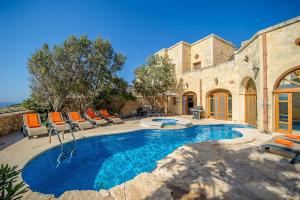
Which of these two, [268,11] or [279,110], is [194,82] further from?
[268,11]

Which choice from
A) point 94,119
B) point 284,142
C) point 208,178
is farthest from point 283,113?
point 94,119

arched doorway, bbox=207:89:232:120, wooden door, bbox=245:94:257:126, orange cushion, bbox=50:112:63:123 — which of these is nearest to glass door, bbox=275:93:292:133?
wooden door, bbox=245:94:257:126

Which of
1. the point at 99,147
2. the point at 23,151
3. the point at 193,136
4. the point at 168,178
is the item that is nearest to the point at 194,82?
the point at 193,136

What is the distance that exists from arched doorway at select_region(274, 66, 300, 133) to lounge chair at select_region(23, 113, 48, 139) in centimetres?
1232

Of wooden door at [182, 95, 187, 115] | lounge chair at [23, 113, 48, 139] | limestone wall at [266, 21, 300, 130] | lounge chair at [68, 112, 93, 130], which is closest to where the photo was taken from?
limestone wall at [266, 21, 300, 130]

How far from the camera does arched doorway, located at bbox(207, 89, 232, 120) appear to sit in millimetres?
12211

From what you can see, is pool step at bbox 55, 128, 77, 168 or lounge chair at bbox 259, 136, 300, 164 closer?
lounge chair at bbox 259, 136, 300, 164

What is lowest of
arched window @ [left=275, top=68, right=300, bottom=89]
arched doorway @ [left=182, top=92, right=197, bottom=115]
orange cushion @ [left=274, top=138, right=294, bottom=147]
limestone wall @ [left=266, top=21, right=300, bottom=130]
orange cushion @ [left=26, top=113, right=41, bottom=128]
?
orange cushion @ [left=274, top=138, right=294, bottom=147]

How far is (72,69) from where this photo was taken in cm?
998

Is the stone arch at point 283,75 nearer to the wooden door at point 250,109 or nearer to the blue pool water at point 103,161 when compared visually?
the wooden door at point 250,109

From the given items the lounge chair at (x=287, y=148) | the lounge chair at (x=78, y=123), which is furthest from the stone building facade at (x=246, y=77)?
the lounge chair at (x=78, y=123)

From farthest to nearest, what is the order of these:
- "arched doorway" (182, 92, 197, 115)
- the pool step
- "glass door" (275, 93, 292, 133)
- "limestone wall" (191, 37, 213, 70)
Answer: "limestone wall" (191, 37, 213, 70), "arched doorway" (182, 92, 197, 115), "glass door" (275, 93, 292, 133), the pool step

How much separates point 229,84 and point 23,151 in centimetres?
1349

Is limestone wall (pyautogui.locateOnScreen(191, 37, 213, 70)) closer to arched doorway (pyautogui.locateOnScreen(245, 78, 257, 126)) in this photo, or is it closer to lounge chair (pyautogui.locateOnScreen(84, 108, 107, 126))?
arched doorway (pyautogui.locateOnScreen(245, 78, 257, 126))
